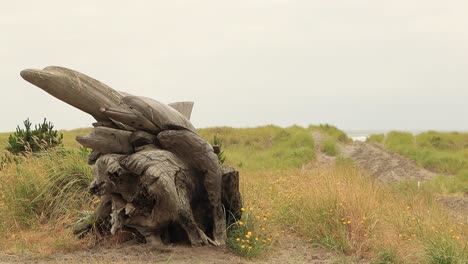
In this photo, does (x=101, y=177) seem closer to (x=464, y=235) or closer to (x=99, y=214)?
(x=99, y=214)

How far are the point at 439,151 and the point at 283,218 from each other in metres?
17.9

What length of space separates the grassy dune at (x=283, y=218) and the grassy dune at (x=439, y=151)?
6.41m

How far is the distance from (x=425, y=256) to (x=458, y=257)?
14.2 inches

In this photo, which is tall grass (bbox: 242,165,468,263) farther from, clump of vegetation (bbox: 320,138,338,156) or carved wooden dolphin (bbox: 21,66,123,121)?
clump of vegetation (bbox: 320,138,338,156)

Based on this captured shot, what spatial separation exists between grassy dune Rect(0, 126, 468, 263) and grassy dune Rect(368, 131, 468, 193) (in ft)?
21.0

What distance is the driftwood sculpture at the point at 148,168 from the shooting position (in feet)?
21.1

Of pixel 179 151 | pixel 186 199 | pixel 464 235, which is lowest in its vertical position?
pixel 464 235

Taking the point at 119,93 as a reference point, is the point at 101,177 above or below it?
below

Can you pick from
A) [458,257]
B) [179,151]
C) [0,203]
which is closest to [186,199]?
[179,151]


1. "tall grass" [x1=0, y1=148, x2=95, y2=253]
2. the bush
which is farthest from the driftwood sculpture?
the bush

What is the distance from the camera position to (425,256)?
6363mm

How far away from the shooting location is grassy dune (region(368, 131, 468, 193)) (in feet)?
54.9

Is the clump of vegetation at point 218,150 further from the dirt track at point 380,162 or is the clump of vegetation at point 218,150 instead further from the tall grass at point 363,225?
the dirt track at point 380,162

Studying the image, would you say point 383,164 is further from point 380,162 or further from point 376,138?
point 376,138
